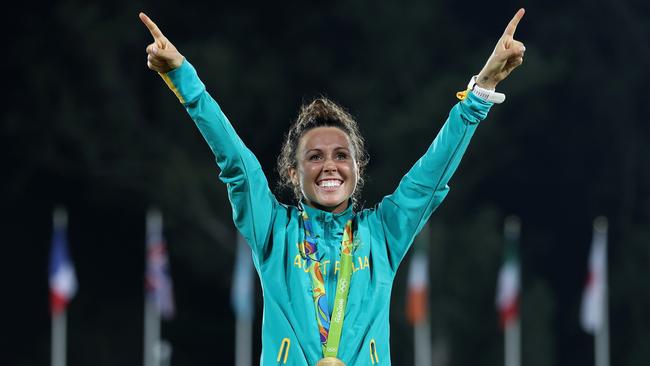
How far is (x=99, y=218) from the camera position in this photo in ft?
104

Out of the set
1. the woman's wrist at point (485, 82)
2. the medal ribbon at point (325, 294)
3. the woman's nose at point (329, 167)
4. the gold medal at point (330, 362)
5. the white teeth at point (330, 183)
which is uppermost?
the woman's wrist at point (485, 82)

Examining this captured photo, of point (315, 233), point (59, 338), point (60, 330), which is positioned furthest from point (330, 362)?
point (60, 330)

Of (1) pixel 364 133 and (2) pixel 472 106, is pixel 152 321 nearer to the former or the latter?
(1) pixel 364 133

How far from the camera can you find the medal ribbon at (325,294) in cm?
479

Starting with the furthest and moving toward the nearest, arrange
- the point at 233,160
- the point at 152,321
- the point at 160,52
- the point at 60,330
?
the point at 60,330
the point at 152,321
the point at 233,160
the point at 160,52

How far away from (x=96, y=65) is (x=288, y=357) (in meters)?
26.6

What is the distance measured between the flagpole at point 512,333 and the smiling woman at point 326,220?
59.1 feet

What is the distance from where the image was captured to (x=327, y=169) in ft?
16.3

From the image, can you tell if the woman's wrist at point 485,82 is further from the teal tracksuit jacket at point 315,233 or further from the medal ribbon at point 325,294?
the medal ribbon at point 325,294

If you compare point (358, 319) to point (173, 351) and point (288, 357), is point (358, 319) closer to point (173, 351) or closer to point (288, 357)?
point (288, 357)

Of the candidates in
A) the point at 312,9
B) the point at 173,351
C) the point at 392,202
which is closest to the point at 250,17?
the point at 312,9

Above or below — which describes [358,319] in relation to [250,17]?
below

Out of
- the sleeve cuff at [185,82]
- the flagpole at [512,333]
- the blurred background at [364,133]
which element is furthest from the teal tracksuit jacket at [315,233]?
the blurred background at [364,133]

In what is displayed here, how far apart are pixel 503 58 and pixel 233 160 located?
36.2 inches
